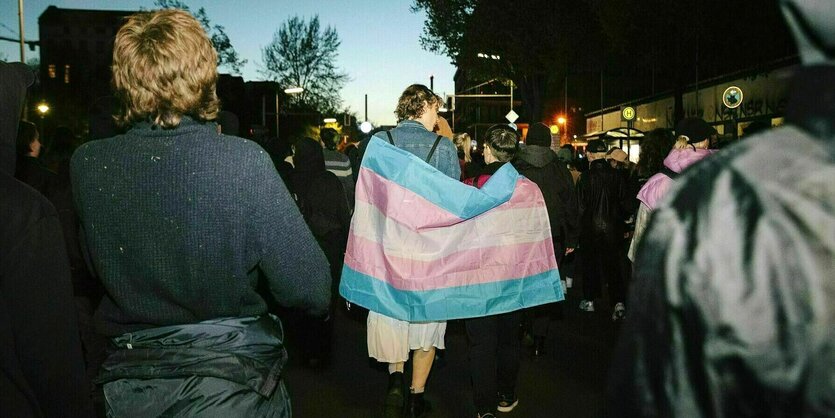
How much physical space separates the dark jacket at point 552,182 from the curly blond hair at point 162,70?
15.8ft

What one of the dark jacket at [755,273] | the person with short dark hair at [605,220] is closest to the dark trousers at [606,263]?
the person with short dark hair at [605,220]

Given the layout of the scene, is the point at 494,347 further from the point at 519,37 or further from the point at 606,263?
the point at 519,37

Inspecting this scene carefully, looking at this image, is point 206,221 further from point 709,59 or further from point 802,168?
point 709,59

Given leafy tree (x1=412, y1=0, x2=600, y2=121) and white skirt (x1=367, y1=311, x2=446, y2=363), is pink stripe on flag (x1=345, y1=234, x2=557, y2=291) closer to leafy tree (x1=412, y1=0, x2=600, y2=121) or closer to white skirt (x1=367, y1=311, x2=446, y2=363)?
white skirt (x1=367, y1=311, x2=446, y2=363)

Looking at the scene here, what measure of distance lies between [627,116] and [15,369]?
36029 mm

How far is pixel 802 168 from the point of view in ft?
3.41

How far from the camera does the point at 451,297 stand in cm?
482

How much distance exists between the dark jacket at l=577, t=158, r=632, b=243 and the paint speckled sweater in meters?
7.16

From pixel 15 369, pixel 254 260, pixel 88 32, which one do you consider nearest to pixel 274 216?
pixel 254 260

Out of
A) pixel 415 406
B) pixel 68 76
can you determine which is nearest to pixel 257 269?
pixel 415 406

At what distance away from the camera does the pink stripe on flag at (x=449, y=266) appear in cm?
483

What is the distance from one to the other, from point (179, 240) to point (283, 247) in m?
0.31

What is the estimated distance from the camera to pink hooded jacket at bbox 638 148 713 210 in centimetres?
586

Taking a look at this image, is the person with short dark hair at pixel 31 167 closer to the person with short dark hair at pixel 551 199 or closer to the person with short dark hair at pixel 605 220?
the person with short dark hair at pixel 551 199
